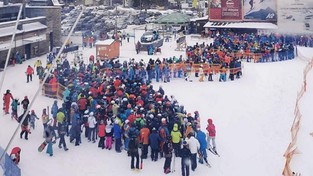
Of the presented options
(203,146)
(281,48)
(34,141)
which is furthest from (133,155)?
(281,48)

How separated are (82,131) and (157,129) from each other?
3616 mm

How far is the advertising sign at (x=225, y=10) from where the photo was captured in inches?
1807

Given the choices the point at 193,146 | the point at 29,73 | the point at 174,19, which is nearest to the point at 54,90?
the point at 29,73

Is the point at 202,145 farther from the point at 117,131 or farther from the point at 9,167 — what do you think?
the point at 9,167

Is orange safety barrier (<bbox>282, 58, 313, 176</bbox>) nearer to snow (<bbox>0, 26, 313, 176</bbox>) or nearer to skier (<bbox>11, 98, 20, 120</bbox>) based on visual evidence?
snow (<bbox>0, 26, 313, 176</bbox>)

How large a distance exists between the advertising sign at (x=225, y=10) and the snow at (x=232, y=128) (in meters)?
17.9

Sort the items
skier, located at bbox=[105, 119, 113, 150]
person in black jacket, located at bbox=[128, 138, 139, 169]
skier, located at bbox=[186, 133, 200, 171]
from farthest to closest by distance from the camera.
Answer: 1. skier, located at bbox=[105, 119, 113, 150]
2. person in black jacket, located at bbox=[128, 138, 139, 169]
3. skier, located at bbox=[186, 133, 200, 171]

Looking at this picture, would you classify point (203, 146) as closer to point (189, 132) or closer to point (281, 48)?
point (189, 132)

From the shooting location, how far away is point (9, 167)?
39.9ft

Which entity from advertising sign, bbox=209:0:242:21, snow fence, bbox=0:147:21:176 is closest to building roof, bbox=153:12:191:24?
advertising sign, bbox=209:0:242:21

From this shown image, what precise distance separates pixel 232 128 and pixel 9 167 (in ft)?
28.7

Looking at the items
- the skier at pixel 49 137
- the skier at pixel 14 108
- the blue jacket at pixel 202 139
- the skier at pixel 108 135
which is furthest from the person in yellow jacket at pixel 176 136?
the skier at pixel 14 108

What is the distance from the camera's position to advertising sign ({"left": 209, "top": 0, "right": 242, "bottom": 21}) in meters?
45.9

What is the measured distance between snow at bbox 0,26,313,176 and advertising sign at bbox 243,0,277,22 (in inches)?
668
